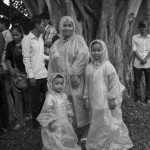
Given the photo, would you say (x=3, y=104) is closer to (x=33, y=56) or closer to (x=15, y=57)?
(x=15, y=57)

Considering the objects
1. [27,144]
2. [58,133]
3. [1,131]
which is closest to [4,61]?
[1,131]

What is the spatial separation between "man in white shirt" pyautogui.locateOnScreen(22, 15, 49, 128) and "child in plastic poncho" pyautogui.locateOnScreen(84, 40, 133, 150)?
1.07 meters

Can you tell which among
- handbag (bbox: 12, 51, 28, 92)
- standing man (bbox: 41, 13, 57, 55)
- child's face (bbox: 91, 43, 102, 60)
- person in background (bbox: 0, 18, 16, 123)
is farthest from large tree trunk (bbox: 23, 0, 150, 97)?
child's face (bbox: 91, 43, 102, 60)

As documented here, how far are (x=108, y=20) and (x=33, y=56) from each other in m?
2.31

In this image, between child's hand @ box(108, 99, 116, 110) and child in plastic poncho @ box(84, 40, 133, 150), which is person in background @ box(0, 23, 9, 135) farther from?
child's hand @ box(108, 99, 116, 110)

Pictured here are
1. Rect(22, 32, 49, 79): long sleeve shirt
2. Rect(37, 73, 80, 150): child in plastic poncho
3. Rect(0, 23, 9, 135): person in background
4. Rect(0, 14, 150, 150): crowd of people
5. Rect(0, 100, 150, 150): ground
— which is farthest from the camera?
Rect(0, 23, 9, 135): person in background

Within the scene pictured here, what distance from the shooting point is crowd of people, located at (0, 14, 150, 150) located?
453 centimetres

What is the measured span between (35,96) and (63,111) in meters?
1.11

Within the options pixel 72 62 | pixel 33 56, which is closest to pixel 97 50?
pixel 72 62

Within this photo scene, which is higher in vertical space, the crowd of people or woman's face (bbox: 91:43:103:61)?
woman's face (bbox: 91:43:103:61)

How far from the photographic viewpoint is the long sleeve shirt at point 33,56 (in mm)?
5324

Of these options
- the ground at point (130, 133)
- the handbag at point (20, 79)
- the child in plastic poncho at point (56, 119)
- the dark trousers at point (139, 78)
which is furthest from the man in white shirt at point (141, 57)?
the child in plastic poncho at point (56, 119)

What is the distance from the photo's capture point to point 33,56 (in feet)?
17.7

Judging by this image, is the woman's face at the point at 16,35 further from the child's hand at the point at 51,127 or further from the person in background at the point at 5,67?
the child's hand at the point at 51,127
